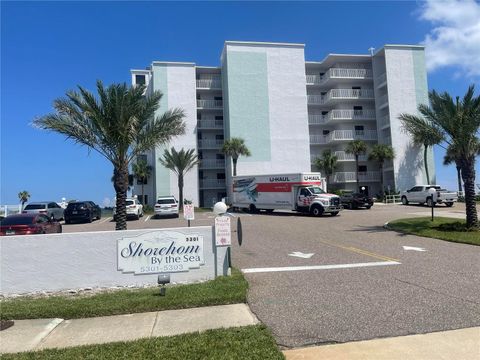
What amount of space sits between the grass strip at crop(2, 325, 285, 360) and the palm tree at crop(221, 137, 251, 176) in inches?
1600

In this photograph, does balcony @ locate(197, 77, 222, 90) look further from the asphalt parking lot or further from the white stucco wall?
the white stucco wall

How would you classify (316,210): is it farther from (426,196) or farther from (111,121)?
(111,121)

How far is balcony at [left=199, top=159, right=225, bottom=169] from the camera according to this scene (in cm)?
5206

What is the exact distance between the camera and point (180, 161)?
1809 inches

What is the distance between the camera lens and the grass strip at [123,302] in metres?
7.36

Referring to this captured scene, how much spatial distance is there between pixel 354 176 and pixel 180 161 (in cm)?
2132

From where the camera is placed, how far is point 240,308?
24.0 feet

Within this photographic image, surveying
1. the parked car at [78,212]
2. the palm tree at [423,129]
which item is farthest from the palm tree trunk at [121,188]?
the parked car at [78,212]

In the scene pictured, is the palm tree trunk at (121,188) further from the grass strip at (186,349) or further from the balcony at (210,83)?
the balcony at (210,83)

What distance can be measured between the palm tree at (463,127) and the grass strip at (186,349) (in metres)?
15.3

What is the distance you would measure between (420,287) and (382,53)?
49465 millimetres

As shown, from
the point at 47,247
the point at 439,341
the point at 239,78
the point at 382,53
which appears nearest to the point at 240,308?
the point at 439,341

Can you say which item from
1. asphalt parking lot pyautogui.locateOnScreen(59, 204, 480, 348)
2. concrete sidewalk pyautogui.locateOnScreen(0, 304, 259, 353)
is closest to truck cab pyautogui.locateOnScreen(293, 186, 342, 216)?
asphalt parking lot pyautogui.locateOnScreen(59, 204, 480, 348)

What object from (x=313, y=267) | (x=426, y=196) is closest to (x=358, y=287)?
(x=313, y=267)
